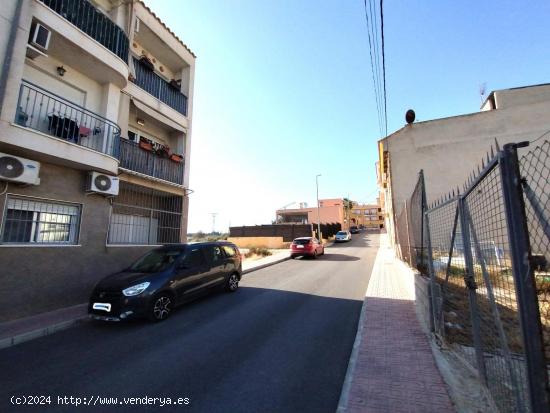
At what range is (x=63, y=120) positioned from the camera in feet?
24.7

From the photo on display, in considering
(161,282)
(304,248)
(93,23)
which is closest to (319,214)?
(304,248)

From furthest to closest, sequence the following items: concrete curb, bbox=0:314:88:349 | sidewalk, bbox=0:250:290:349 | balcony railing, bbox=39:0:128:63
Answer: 1. balcony railing, bbox=39:0:128:63
2. sidewalk, bbox=0:250:290:349
3. concrete curb, bbox=0:314:88:349

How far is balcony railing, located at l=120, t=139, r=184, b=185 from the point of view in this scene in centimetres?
934

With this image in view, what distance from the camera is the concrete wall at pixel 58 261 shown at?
6.28 metres

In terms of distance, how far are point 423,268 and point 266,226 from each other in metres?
27.1

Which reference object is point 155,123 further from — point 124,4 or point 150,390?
point 150,390

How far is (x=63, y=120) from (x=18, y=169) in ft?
6.37

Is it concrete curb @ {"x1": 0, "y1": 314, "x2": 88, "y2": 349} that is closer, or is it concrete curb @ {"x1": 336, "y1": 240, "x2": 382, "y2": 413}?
concrete curb @ {"x1": 336, "y1": 240, "x2": 382, "y2": 413}

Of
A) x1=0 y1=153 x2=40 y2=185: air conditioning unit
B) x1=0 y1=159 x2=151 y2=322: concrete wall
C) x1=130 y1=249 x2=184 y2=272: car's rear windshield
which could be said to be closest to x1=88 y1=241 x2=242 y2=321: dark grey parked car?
x1=130 y1=249 x2=184 y2=272: car's rear windshield

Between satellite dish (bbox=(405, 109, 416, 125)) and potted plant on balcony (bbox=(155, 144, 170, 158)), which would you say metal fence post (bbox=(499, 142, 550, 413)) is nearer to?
potted plant on balcony (bbox=(155, 144, 170, 158))

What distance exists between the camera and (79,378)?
3.85 meters

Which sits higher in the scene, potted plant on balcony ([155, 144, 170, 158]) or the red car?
potted plant on balcony ([155, 144, 170, 158])

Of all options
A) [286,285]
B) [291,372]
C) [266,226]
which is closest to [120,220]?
[286,285]

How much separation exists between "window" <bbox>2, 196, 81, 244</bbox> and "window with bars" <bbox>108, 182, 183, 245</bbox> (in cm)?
160
